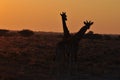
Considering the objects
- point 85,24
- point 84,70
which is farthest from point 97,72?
point 85,24

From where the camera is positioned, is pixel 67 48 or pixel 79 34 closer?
pixel 67 48

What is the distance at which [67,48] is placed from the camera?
26969 millimetres

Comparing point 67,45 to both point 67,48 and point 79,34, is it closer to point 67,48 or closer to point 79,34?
point 67,48

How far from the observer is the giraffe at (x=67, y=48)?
1034 inches

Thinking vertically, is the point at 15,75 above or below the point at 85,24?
below

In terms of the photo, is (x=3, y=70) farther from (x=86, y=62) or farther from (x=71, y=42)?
(x=86, y=62)

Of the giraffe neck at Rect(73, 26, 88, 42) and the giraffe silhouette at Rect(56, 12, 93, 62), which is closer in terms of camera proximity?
the giraffe silhouette at Rect(56, 12, 93, 62)

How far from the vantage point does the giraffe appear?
26.3m

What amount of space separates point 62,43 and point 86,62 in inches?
367

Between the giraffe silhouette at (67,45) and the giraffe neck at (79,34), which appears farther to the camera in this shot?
the giraffe neck at (79,34)

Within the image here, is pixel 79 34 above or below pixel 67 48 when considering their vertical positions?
above

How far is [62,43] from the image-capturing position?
26.5m

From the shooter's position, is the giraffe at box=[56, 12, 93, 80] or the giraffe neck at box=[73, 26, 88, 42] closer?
the giraffe at box=[56, 12, 93, 80]

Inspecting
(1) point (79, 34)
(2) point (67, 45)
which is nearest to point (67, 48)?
(2) point (67, 45)
